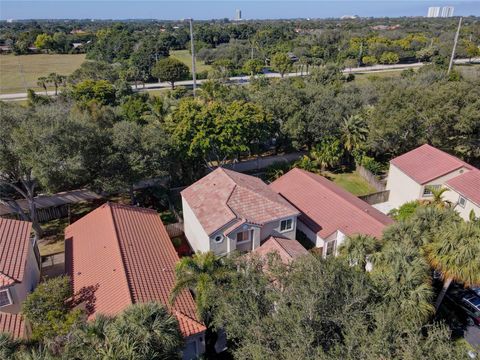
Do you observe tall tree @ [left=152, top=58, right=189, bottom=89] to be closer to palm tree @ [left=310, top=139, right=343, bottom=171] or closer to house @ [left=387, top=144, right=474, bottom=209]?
palm tree @ [left=310, top=139, right=343, bottom=171]

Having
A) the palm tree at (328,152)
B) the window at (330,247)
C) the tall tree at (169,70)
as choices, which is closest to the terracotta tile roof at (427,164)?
the palm tree at (328,152)

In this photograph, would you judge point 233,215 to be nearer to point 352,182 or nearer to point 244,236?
point 244,236

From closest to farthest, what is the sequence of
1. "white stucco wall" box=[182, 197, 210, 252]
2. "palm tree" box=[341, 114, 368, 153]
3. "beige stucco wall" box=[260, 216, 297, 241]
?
"white stucco wall" box=[182, 197, 210, 252], "beige stucco wall" box=[260, 216, 297, 241], "palm tree" box=[341, 114, 368, 153]

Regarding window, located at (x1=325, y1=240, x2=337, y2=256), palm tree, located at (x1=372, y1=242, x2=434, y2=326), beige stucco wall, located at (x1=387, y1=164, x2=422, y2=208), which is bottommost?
window, located at (x1=325, y1=240, x2=337, y2=256)

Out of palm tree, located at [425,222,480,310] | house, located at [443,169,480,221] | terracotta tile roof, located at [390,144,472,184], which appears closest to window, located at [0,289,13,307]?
palm tree, located at [425,222,480,310]

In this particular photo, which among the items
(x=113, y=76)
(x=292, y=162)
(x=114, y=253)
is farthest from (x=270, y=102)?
(x=113, y=76)

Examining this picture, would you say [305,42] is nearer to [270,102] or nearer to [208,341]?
[270,102]

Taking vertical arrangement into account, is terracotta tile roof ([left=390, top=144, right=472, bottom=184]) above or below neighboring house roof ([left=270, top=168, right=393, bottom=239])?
above
